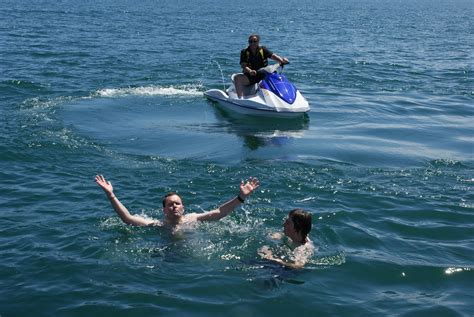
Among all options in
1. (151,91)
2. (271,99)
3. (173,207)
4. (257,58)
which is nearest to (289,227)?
(173,207)

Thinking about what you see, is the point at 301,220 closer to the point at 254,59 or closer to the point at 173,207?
the point at 173,207

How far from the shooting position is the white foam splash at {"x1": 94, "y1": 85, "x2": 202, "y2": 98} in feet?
60.1

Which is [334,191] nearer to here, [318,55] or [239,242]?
[239,242]

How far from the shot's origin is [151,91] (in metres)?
18.8

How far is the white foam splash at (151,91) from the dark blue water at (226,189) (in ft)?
0.31

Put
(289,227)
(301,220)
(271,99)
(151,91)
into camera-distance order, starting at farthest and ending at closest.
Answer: (151,91)
(271,99)
(289,227)
(301,220)

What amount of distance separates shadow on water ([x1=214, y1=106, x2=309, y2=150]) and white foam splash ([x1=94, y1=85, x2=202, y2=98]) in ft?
8.42

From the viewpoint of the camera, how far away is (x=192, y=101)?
17891 millimetres

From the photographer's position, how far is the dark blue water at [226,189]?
7.31 meters

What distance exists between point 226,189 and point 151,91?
884 cm

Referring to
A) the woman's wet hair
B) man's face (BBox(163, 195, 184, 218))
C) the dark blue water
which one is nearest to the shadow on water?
the dark blue water

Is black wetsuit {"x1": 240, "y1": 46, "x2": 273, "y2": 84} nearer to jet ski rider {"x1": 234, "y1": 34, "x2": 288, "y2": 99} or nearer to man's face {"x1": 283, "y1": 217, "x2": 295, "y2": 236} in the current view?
jet ski rider {"x1": 234, "y1": 34, "x2": 288, "y2": 99}

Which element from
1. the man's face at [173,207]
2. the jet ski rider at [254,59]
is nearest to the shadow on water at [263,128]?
the jet ski rider at [254,59]

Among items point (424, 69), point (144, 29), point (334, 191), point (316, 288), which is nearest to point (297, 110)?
point (334, 191)
